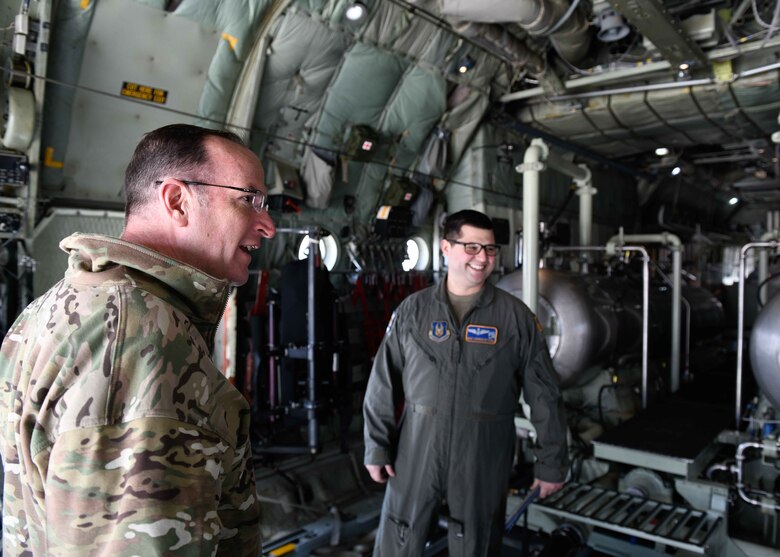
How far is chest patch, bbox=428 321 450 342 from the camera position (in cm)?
291

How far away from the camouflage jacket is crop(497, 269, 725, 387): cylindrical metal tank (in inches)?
173

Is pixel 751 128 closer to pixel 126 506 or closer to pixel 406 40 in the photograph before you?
pixel 406 40

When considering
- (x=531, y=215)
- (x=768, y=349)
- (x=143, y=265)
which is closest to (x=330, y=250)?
(x=531, y=215)

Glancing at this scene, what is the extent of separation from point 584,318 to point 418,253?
243 centimetres

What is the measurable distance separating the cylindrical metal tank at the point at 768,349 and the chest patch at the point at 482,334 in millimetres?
2212

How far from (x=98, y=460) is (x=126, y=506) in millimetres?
84

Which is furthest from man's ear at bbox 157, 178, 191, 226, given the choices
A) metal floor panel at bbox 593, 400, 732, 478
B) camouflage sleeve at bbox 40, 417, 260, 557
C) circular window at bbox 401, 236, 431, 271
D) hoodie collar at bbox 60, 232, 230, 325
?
circular window at bbox 401, 236, 431, 271

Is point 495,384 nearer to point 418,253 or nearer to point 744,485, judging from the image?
point 744,485

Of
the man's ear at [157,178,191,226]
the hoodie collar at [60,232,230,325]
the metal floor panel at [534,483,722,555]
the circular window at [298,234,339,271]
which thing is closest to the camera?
the hoodie collar at [60,232,230,325]

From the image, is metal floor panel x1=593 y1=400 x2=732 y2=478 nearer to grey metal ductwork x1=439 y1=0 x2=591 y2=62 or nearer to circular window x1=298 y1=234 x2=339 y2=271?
circular window x1=298 y1=234 x2=339 y2=271

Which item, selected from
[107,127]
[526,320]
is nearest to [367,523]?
[526,320]

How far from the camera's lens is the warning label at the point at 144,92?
4082 mm

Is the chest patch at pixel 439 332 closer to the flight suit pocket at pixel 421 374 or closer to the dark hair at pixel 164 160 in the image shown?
the flight suit pocket at pixel 421 374

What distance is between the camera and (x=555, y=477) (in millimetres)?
2850
